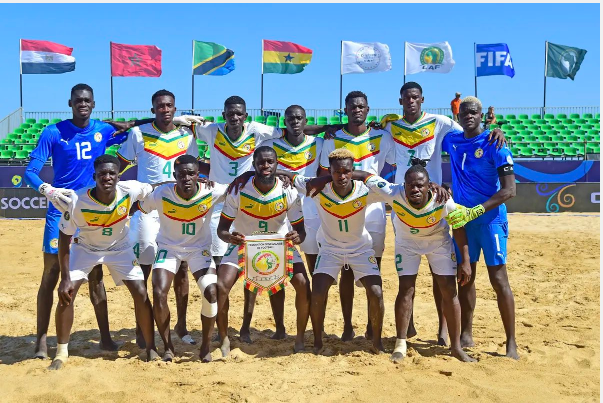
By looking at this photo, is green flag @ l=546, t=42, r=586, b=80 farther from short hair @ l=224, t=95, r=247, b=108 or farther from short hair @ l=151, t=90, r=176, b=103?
short hair @ l=151, t=90, r=176, b=103

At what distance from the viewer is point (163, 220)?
654 cm

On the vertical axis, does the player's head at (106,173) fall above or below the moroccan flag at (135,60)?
below

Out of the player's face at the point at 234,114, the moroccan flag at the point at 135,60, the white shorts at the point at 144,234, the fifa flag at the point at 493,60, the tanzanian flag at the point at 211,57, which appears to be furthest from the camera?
the fifa flag at the point at 493,60

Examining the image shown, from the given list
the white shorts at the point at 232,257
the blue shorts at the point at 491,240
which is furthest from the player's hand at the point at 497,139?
the white shorts at the point at 232,257

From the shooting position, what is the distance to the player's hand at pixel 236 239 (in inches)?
249

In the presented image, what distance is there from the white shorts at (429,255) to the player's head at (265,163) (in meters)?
1.55

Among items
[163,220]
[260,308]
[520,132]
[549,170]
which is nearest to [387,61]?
[520,132]

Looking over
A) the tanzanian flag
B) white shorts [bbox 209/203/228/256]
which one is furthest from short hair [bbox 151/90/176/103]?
the tanzanian flag

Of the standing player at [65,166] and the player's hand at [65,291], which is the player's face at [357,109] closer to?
the standing player at [65,166]

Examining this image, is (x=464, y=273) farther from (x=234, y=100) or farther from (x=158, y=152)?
(x=158, y=152)

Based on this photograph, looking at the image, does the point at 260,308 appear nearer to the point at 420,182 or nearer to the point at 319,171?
the point at 319,171

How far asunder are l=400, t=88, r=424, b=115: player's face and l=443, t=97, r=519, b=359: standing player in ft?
2.03

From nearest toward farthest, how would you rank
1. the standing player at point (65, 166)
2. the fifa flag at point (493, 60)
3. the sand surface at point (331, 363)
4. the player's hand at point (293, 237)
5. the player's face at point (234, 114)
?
the sand surface at point (331, 363)
the player's hand at point (293, 237)
the standing player at point (65, 166)
the player's face at point (234, 114)
the fifa flag at point (493, 60)

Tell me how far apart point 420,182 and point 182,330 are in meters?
3.22
